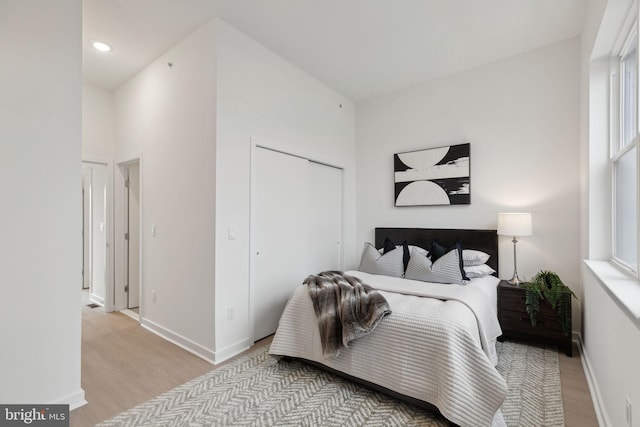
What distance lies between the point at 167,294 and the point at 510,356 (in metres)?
3.23

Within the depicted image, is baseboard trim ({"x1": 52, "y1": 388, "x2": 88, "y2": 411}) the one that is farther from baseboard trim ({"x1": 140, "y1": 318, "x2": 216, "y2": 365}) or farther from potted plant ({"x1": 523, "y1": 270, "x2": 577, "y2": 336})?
potted plant ({"x1": 523, "y1": 270, "x2": 577, "y2": 336})

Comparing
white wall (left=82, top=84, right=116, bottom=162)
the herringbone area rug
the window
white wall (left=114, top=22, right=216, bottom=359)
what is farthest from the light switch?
the window

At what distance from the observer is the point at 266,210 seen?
117 inches

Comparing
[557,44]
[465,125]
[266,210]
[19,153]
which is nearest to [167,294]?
[266,210]

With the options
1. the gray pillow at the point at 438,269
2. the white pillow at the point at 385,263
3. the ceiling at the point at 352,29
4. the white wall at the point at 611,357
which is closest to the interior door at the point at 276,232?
the white pillow at the point at 385,263

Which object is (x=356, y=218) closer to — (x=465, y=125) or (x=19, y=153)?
(x=465, y=125)

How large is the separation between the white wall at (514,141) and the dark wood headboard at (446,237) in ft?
0.33

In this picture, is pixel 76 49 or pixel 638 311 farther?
pixel 76 49

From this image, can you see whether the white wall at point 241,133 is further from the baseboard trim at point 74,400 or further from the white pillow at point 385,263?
the baseboard trim at point 74,400

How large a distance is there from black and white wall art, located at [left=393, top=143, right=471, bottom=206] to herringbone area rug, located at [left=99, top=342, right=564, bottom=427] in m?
1.84

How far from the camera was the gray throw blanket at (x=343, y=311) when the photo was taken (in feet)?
6.59

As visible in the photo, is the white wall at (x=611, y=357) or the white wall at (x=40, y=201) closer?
the white wall at (x=611, y=357)

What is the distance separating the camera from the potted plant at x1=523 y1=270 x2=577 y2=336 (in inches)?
101

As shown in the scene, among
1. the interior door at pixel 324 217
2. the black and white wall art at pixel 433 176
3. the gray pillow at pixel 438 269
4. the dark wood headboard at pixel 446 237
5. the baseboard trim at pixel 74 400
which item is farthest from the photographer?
the interior door at pixel 324 217
